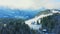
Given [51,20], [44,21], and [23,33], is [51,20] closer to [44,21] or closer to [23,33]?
[44,21]

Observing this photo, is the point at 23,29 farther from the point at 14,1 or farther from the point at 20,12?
the point at 14,1

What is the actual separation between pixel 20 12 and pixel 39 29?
0.28 m

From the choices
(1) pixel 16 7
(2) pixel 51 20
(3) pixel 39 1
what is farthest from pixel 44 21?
(1) pixel 16 7

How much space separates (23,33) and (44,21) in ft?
0.86

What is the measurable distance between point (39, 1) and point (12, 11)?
317mm

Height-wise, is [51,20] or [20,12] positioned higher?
[20,12]

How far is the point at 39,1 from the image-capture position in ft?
4.82

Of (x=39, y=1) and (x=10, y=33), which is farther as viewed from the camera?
(x=39, y=1)

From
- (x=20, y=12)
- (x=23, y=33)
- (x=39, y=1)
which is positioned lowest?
(x=23, y=33)

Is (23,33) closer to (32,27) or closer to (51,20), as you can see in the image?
(32,27)

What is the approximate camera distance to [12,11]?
4.69 feet

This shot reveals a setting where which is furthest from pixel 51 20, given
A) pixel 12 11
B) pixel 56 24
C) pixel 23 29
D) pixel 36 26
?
pixel 12 11

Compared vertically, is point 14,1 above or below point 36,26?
above

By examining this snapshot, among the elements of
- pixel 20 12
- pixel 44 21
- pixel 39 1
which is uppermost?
pixel 39 1
